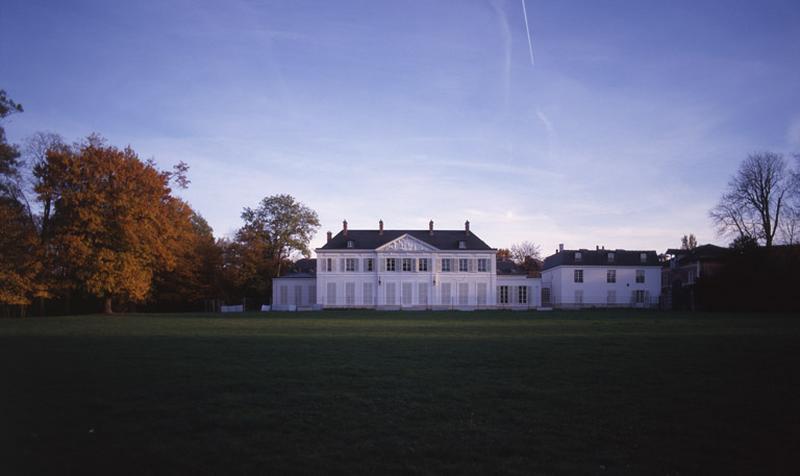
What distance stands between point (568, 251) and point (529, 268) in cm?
2461

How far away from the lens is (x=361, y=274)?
53.9 metres

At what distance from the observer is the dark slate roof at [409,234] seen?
5459 cm

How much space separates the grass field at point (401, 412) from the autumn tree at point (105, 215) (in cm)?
2289

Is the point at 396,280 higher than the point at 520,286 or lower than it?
higher

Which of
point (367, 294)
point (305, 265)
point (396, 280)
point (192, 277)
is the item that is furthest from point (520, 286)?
→ point (192, 277)

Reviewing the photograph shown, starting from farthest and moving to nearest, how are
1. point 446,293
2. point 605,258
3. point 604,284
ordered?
point 605,258
point 604,284
point 446,293

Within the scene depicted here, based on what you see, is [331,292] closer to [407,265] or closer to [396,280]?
[396,280]

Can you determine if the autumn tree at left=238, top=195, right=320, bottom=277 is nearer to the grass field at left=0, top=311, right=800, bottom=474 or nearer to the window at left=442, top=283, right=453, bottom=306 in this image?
the window at left=442, top=283, right=453, bottom=306

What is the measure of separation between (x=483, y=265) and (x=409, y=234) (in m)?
8.10

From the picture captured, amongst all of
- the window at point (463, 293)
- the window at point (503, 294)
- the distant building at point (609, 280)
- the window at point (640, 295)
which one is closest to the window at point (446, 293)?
the window at point (463, 293)

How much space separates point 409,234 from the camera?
5400 cm

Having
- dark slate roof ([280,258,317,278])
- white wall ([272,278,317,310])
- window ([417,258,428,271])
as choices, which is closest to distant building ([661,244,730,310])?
window ([417,258,428,271])

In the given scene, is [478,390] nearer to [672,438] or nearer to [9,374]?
[672,438]

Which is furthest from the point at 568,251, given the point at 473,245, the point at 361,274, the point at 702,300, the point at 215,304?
the point at 215,304
